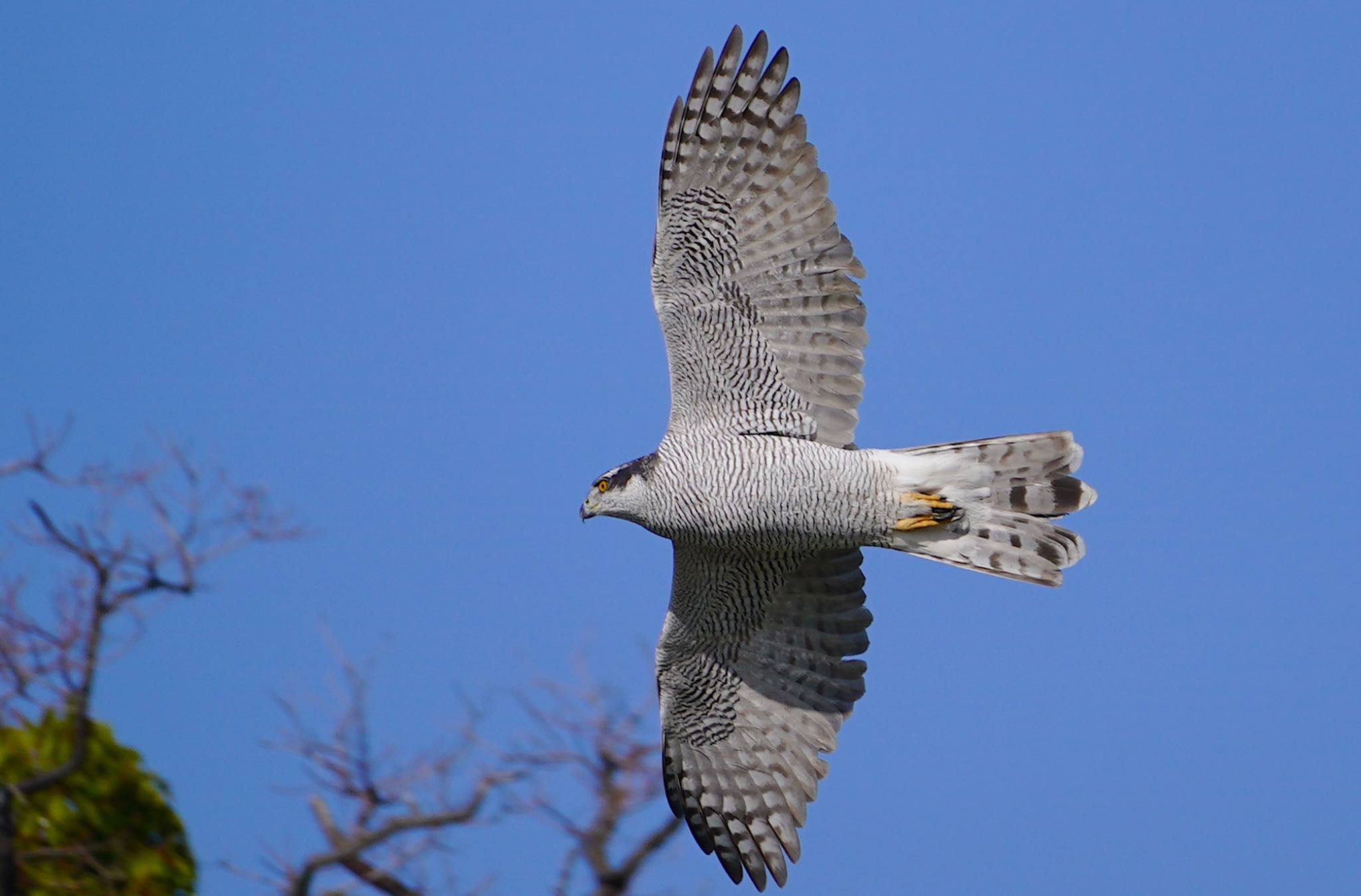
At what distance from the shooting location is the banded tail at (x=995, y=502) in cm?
763

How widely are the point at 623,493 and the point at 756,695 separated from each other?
1448mm

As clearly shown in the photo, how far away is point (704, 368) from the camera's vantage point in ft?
24.9

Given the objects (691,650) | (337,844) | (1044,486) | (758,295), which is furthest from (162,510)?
(1044,486)

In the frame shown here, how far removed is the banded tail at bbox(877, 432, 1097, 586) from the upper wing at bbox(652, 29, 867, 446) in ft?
2.31

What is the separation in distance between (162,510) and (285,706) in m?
1.39

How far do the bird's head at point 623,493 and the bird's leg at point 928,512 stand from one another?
46.5 inches

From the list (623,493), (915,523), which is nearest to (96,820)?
(623,493)

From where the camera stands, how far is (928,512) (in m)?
7.62

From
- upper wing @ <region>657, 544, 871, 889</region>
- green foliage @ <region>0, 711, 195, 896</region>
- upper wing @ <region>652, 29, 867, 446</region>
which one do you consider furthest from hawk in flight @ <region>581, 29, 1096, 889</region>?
green foliage @ <region>0, 711, 195, 896</region>

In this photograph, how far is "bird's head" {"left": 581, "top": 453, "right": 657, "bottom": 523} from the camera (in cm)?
767

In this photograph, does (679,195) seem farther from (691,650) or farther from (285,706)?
(285,706)

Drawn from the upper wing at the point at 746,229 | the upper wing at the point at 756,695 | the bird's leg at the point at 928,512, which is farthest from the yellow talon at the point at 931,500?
the upper wing at the point at 746,229

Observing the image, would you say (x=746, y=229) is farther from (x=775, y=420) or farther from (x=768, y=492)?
(x=768, y=492)

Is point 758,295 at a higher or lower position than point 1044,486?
higher
